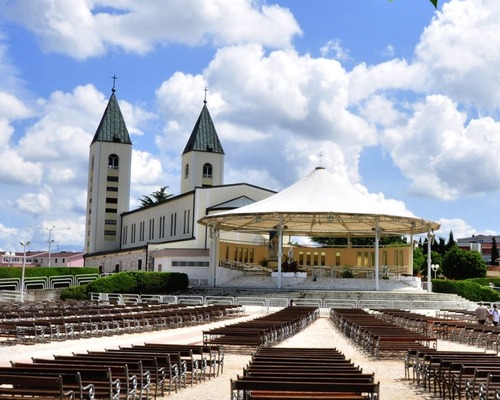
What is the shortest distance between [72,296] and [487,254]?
138m

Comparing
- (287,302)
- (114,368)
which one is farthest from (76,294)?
(114,368)

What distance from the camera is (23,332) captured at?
19406 mm

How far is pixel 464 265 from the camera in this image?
268 feet

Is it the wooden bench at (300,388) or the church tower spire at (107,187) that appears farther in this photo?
the church tower spire at (107,187)

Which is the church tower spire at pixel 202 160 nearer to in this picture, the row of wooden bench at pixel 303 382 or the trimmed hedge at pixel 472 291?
the trimmed hedge at pixel 472 291

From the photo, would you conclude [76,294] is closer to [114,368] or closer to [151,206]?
[151,206]

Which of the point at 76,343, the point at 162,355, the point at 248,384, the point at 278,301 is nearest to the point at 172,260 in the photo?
the point at 278,301

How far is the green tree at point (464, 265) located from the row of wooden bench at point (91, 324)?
56.3 metres

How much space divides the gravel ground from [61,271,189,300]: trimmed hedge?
19559mm

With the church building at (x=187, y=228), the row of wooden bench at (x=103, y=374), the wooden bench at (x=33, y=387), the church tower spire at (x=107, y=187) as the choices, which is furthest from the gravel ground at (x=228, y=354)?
the church tower spire at (x=107, y=187)

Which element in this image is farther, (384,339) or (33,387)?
(384,339)

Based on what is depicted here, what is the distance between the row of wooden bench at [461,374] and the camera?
391 inches

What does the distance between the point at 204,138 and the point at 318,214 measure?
4252 centimetres

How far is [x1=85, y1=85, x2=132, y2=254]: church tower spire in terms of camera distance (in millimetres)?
86000
